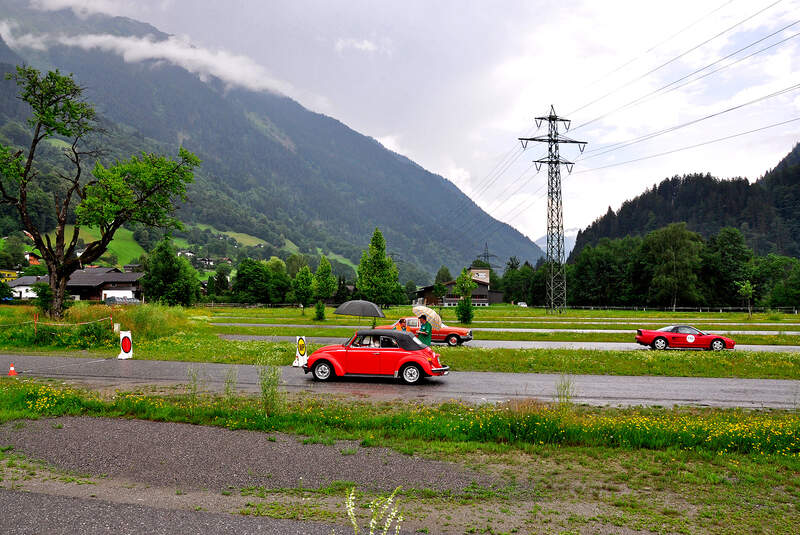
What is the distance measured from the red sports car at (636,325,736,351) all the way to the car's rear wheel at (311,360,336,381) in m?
18.4

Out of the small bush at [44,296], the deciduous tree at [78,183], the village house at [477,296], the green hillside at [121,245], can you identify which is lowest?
the village house at [477,296]

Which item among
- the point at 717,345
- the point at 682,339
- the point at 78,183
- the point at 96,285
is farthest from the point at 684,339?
the point at 96,285

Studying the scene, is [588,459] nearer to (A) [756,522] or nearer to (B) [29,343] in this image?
(A) [756,522]

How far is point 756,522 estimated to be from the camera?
220 inches

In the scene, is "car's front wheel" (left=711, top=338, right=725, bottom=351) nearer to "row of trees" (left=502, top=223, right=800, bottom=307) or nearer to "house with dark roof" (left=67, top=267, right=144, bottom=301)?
"row of trees" (left=502, top=223, right=800, bottom=307)

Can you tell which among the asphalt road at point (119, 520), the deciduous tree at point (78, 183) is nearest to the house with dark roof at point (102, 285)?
the deciduous tree at point (78, 183)

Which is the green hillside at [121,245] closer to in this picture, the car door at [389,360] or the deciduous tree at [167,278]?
the deciduous tree at [167,278]

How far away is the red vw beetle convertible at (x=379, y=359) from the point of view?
1520cm

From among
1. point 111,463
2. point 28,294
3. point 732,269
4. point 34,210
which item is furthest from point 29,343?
point 34,210

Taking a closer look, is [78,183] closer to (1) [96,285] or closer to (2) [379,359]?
(2) [379,359]

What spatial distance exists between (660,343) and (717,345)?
2.69m

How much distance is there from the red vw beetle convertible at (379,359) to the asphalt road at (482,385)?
0.38m

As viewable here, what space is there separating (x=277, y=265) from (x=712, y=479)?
120m

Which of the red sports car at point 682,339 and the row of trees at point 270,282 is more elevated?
the row of trees at point 270,282
